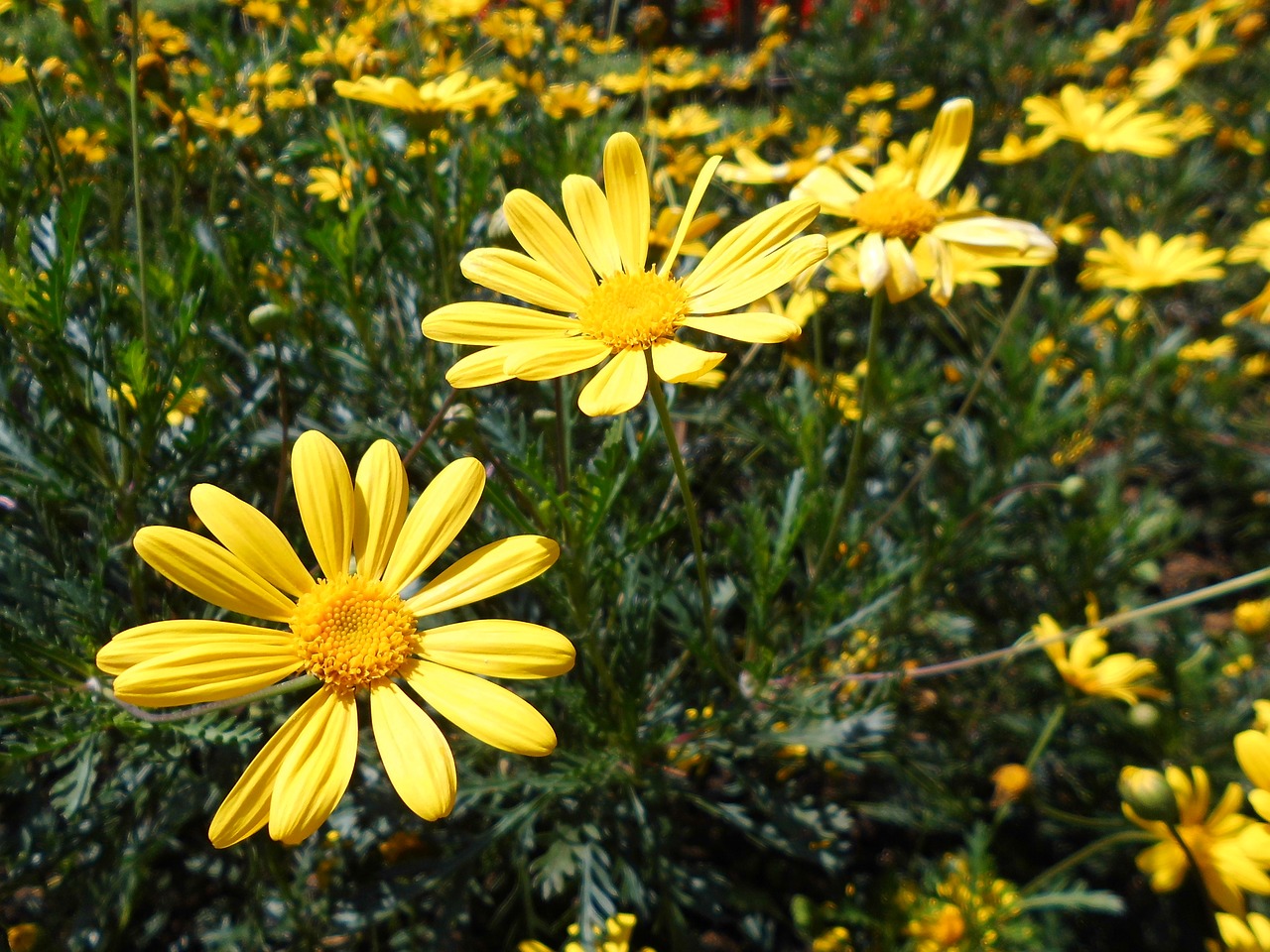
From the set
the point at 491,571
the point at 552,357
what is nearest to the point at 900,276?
the point at 552,357

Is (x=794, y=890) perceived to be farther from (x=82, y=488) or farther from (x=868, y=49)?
(x=868, y=49)

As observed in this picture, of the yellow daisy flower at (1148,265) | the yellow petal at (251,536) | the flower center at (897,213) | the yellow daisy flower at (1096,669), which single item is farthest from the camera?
the yellow daisy flower at (1148,265)

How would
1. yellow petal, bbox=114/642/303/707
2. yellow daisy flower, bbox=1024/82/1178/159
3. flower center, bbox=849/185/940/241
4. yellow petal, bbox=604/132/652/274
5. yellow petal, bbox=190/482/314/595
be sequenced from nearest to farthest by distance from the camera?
yellow petal, bbox=114/642/303/707 < yellow petal, bbox=190/482/314/595 < yellow petal, bbox=604/132/652/274 < flower center, bbox=849/185/940/241 < yellow daisy flower, bbox=1024/82/1178/159

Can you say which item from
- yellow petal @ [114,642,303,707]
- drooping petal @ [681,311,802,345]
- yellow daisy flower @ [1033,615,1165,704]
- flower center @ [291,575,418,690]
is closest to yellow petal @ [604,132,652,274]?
drooping petal @ [681,311,802,345]

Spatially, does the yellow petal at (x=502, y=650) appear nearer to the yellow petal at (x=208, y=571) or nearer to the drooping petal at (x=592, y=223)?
the yellow petal at (x=208, y=571)

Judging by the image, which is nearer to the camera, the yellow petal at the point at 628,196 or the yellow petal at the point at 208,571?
the yellow petal at the point at 208,571

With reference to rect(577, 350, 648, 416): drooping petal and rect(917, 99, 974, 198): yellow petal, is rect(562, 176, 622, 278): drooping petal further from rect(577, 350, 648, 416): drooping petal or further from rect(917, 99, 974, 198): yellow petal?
rect(917, 99, 974, 198): yellow petal

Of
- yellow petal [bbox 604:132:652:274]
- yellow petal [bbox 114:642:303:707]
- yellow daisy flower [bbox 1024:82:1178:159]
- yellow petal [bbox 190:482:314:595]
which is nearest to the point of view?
yellow petal [bbox 114:642:303:707]

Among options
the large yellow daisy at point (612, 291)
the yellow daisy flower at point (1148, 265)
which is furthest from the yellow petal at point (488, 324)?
the yellow daisy flower at point (1148, 265)

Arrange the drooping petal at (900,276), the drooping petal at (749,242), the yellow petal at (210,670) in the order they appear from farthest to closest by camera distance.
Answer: the drooping petal at (900,276)
the drooping petal at (749,242)
the yellow petal at (210,670)
